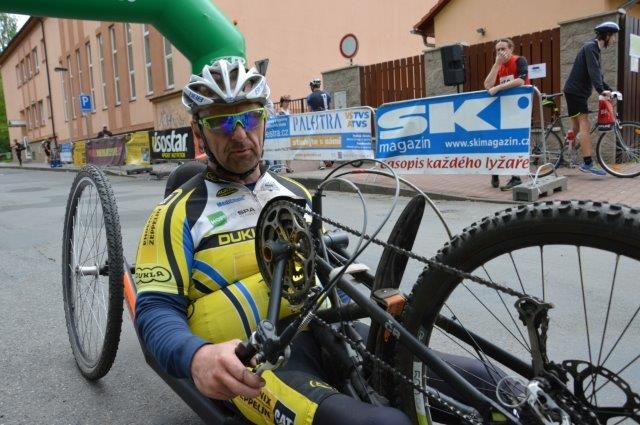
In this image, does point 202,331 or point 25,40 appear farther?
point 25,40

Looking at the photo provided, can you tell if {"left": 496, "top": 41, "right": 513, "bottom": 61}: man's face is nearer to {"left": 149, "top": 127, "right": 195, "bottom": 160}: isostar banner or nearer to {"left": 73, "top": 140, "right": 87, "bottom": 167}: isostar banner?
{"left": 149, "top": 127, "right": 195, "bottom": 160}: isostar banner

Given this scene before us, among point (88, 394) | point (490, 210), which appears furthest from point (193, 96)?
point (490, 210)

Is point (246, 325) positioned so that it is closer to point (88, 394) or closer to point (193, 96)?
point (193, 96)

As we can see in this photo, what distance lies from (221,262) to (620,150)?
8304 mm

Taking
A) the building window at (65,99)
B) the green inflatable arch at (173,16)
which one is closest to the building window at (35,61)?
the building window at (65,99)

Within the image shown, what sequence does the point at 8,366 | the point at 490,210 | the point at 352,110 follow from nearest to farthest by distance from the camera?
the point at 8,366
the point at 490,210
the point at 352,110

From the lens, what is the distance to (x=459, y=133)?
7.83 meters

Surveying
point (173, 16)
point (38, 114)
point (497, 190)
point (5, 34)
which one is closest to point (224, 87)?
point (173, 16)

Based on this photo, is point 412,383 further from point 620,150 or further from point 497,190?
point 620,150

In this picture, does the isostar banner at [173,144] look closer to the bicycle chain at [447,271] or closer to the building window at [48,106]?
the bicycle chain at [447,271]

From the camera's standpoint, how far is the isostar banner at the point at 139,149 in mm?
17891

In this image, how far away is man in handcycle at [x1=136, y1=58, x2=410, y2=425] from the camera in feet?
5.71

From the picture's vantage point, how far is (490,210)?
6887mm

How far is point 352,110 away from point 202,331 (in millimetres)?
8556
